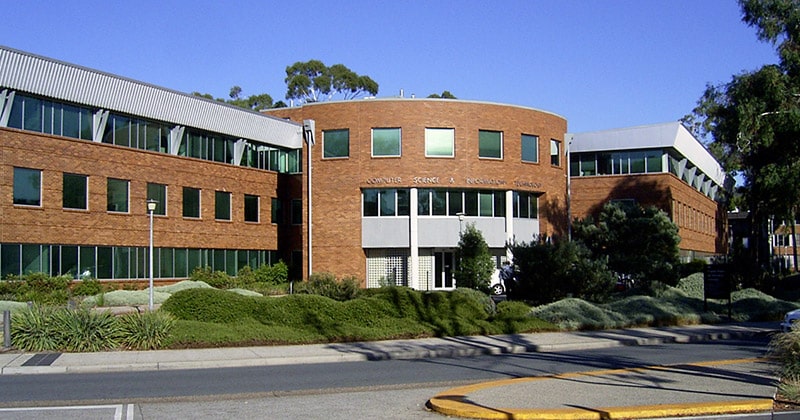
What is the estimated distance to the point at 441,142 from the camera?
49.7 m

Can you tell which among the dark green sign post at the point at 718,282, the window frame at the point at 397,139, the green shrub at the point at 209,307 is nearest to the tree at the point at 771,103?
the dark green sign post at the point at 718,282

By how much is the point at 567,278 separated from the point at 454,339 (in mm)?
9676

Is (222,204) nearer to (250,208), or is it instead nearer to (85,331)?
(250,208)

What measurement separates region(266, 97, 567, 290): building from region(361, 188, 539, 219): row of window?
0.19ft

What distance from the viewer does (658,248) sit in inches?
1702

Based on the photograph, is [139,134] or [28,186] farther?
[139,134]

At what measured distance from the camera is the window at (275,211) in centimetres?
5301

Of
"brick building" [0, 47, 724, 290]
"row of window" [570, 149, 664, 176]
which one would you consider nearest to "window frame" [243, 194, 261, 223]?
"brick building" [0, 47, 724, 290]

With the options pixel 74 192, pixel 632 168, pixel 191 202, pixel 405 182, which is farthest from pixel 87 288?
pixel 632 168

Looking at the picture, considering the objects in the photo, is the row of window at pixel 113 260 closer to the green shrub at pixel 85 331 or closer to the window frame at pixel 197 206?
the window frame at pixel 197 206

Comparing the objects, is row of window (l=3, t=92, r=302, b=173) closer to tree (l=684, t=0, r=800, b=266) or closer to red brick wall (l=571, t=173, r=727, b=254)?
red brick wall (l=571, t=173, r=727, b=254)

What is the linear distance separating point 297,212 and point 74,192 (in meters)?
17.1

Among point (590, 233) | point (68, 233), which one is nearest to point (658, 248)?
point (590, 233)

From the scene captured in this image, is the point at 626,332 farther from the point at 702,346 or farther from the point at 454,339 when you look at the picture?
the point at 454,339
